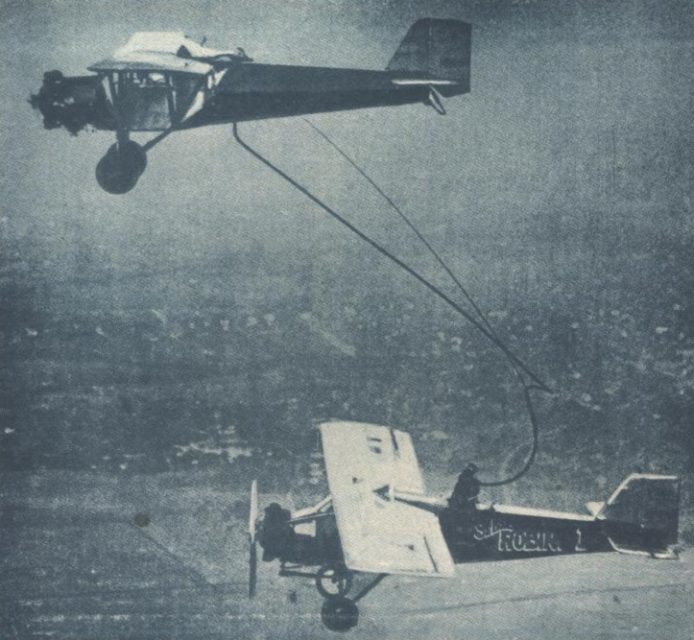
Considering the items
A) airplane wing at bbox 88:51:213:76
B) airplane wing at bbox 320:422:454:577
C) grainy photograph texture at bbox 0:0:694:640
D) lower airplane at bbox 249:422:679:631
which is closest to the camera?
airplane wing at bbox 320:422:454:577

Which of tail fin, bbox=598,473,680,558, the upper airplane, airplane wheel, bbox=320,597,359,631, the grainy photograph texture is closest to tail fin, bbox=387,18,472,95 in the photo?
the upper airplane

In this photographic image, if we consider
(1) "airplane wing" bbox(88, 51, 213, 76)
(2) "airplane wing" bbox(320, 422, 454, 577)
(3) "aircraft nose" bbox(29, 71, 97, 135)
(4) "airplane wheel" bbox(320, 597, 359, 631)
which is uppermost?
(1) "airplane wing" bbox(88, 51, 213, 76)

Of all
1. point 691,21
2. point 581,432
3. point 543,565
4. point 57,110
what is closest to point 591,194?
point 691,21

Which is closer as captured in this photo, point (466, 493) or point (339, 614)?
point (466, 493)

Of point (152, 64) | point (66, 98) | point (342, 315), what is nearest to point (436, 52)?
point (152, 64)

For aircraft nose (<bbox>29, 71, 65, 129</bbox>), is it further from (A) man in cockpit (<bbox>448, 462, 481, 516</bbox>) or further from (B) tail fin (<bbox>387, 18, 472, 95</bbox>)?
(A) man in cockpit (<bbox>448, 462, 481, 516</bbox>)

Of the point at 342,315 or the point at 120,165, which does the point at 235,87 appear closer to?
the point at 120,165
